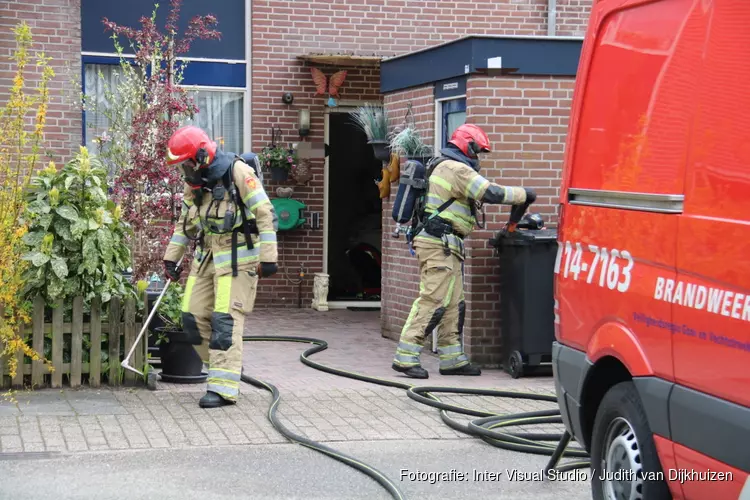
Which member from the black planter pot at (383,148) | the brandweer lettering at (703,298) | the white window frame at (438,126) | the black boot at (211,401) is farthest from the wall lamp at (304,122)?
the brandweer lettering at (703,298)

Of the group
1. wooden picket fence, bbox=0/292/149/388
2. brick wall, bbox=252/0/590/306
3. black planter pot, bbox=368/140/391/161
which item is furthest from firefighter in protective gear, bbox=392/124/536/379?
brick wall, bbox=252/0/590/306

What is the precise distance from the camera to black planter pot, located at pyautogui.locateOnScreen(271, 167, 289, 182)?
14016 mm

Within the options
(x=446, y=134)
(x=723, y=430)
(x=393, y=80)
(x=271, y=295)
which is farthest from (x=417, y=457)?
(x=271, y=295)

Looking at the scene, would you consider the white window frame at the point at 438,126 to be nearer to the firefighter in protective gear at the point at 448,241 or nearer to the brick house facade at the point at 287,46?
the firefighter in protective gear at the point at 448,241

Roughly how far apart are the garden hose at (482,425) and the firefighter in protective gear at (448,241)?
0.62 m

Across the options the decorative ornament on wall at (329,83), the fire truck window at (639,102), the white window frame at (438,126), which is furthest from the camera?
the decorative ornament on wall at (329,83)

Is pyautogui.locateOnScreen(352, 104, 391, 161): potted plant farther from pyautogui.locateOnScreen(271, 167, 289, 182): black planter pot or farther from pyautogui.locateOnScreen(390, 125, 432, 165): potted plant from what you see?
pyautogui.locateOnScreen(271, 167, 289, 182): black planter pot

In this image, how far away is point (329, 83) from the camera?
1416cm

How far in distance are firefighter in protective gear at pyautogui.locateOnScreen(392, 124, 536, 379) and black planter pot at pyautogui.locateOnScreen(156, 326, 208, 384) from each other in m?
1.68

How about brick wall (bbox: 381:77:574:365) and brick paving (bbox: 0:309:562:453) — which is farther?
brick wall (bbox: 381:77:574:365)

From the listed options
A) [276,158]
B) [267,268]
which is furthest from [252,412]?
[276,158]

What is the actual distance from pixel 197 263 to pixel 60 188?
1163 millimetres

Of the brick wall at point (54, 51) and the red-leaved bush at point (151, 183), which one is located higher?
the brick wall at point (54, 51)

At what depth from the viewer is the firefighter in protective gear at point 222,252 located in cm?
802
